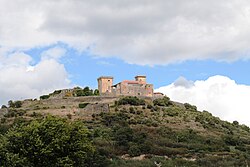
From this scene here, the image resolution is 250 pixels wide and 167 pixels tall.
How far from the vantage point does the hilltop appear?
133 feet

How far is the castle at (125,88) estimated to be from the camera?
252ft

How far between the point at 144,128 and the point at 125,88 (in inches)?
901

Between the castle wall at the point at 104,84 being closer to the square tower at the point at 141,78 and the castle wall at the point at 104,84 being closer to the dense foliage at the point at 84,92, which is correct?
the dense foliage at the point at 84,92

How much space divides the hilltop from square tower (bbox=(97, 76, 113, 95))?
155 cm

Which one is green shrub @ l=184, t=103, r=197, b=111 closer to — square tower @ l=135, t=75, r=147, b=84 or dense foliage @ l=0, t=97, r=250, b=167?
dense foliage @ l=0, t=97, r=250, b=167

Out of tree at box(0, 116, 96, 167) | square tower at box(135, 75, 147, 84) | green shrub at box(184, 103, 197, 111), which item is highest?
square tower at box(135, 75, 147, 84)

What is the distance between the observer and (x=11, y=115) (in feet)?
202

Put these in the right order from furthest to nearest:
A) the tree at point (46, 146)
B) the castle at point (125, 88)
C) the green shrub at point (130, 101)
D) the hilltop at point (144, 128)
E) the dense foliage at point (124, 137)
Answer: the castle at point (125, 88), the green shrub at point (130, 101), the hilltop at point (144, 128), the dense foliage at point (124, 137), the tree at point (46, 146)

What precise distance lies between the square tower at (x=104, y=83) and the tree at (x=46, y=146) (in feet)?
167

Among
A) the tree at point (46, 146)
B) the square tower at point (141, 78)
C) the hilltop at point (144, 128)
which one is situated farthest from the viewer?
the square tower at point (141, 78)

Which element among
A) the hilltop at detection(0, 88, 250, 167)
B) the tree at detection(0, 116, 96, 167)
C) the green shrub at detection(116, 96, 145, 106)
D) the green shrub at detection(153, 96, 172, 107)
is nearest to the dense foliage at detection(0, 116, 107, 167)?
the tree at detection(0, 116, 96, 167)

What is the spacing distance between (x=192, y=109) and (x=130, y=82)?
12236 millimetres

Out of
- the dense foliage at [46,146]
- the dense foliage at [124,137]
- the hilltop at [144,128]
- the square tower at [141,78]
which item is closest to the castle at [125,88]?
the square tower at [141,78]

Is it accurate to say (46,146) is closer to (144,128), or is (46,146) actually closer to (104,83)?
(144,128)
